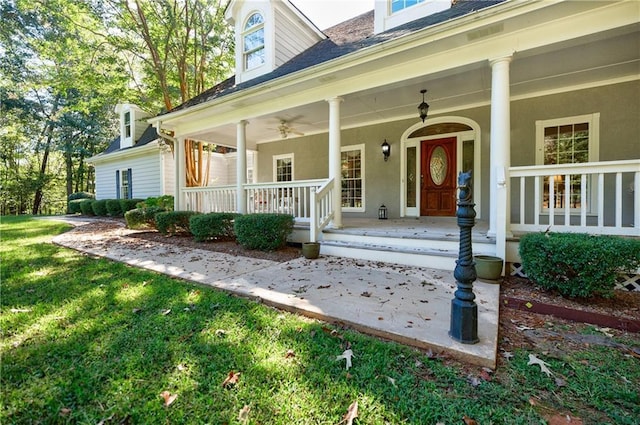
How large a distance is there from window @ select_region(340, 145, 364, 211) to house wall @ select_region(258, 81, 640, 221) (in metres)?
0.18

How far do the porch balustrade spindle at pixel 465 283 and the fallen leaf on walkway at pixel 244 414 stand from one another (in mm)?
1534

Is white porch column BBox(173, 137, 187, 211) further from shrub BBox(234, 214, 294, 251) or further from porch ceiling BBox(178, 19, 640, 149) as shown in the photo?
shrub BBox(234, 214, 294, 251)

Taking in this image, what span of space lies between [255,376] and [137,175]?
15370mm

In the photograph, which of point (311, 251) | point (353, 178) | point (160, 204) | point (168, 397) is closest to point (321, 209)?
point (311, 251)

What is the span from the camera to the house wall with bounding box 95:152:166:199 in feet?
43.8

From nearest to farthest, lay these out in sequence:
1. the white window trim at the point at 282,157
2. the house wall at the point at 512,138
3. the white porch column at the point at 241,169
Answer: the house wall at the point at 512,138, the white porch column at the point at 241,169, the white window trim at the point at 282,157

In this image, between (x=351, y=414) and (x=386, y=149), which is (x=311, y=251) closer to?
(x=351, y=414)

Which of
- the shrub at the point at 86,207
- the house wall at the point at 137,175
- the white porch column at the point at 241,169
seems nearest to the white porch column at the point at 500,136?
the white porch column at the point at 241,169

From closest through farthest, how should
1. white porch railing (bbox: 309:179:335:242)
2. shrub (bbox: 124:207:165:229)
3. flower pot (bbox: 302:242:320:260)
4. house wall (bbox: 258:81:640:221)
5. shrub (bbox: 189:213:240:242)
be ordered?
1. flower pot (bbox: 302:242:320:260)
2. house wall (bbox: 258:81:640:221)
3. white porch railing (bbox: 309:179:335:242)
4. shrub (bbox: 189:213:240:242)
5. shrub (bbox: 124:207:165:229)

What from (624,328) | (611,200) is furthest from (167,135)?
(611,200)

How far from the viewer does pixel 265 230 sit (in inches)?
227

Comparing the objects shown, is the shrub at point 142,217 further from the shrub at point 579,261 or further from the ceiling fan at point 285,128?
the shrub at point 579,261

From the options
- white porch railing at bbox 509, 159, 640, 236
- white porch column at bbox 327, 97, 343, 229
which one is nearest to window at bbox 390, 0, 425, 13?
white porch column at bbox 327, 97, 343, 229

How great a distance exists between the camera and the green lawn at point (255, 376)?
157cm
